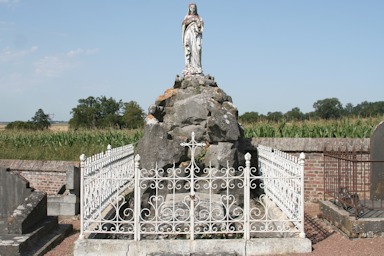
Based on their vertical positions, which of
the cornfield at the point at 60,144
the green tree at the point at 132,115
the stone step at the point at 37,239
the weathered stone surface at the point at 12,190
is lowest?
the stone step at the point at 37,239

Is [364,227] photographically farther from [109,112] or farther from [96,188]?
[109,112]

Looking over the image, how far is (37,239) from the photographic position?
7488 millimetres

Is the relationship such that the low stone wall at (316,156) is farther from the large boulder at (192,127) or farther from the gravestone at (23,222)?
the gravestone at (23,222)

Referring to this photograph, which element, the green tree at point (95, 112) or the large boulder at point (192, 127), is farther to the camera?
the green tree at point (95, 112)

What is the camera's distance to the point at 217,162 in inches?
369

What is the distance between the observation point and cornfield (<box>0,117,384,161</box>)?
14289 millimetres

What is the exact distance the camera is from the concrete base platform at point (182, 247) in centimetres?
641

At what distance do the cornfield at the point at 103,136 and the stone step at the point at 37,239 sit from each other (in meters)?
8.21

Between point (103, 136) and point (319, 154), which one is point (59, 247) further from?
point (103, 136)

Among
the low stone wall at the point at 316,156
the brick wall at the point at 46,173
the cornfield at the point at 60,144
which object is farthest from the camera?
the cornfield at the point at 60,144

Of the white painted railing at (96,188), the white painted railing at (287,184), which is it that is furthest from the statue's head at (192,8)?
the white painted railing at (96,188)

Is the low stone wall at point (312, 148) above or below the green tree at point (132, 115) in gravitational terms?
below

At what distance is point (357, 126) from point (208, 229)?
9488 mm

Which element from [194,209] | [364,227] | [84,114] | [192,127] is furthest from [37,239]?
[84,114]
